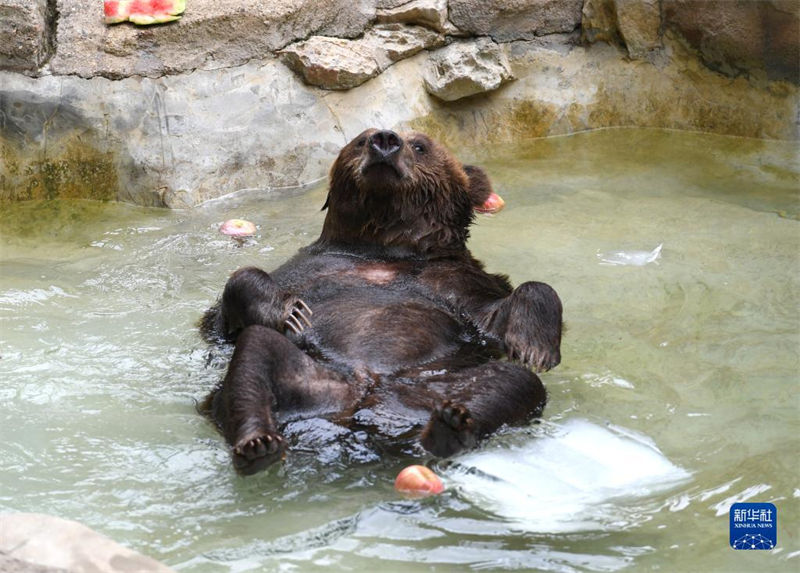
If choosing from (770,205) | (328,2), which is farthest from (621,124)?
(328,2)

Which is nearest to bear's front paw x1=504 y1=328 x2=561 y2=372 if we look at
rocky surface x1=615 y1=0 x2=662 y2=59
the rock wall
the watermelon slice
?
the rock wall

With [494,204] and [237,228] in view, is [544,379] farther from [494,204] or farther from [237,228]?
[237,228]

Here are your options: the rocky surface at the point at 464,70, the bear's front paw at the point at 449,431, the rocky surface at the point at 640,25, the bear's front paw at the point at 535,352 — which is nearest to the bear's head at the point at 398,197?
the bear's front paw at the point at 535,352

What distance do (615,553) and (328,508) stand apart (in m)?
1.03

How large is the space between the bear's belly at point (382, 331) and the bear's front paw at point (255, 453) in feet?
2.90

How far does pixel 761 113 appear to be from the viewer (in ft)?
28.1

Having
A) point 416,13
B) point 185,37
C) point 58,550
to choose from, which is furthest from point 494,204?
point 58,550

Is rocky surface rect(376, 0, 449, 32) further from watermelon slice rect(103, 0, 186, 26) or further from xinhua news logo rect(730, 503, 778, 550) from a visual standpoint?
xinhua news logo rect(730, 503, 778, 550)

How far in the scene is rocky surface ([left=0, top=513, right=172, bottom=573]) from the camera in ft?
9.55

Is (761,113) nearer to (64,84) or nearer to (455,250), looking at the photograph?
(455,250)

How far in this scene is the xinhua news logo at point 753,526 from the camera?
12.0ft

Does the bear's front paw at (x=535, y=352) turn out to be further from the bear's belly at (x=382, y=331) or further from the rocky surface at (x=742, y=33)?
the rocky surface at (x=742, y=33)

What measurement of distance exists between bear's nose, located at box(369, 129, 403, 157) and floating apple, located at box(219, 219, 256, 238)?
5.37 feet

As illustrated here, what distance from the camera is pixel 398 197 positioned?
19.1 ft
